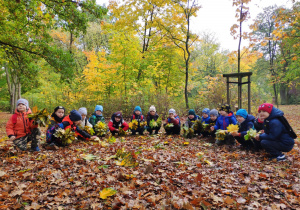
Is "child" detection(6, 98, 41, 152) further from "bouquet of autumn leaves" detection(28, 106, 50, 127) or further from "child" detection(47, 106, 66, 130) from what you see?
"child" detection(47, 106, 66, 130)

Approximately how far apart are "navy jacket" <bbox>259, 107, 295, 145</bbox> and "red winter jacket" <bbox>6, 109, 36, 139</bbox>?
606 cm

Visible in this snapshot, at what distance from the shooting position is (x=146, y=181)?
126 inches

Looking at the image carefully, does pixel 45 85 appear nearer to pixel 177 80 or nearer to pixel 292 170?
pixel 177 80

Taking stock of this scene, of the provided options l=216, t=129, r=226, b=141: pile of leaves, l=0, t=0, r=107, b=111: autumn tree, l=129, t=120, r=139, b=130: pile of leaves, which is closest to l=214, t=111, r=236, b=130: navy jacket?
l=216, t=129, r=226, b=141: pile of leaves

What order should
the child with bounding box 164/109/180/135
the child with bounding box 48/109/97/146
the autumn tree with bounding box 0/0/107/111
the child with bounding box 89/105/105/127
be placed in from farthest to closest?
the autumn tree with bounding box 0/0/107/111 < the child with bounding box 89/105/105/127 < the child with bounding box 164/109/180/135 < the child with bounding box 48/109/97/146

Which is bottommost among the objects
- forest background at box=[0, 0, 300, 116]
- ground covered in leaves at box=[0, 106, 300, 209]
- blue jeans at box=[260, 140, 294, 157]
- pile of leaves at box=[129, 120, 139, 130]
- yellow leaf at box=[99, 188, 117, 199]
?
ground covered in leaves at box=[0, 106, 300, 209]

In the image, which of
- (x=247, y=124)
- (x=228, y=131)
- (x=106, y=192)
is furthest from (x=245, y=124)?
(x=106, y=192)

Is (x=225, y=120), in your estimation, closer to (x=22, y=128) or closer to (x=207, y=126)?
(x=207, y=126)

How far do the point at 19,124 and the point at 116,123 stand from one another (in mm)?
3300

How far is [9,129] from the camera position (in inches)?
185

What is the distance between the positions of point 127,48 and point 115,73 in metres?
2.04

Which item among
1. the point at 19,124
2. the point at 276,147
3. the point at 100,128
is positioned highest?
the point at 19,124

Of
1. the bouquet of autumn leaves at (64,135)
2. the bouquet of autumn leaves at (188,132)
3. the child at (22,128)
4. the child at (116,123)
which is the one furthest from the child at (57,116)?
the bouquet of autumn leaves at (188,132)

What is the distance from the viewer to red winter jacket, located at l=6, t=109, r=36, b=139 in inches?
188
